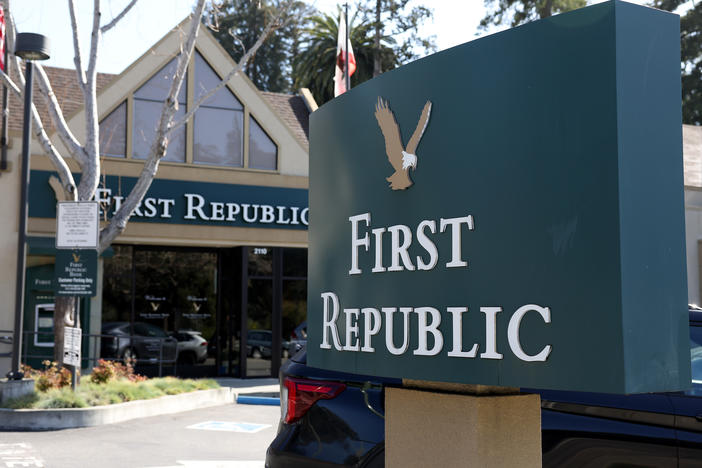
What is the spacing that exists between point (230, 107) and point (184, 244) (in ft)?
10.9

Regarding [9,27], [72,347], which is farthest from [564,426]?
[9,27]

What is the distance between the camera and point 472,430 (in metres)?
2.66

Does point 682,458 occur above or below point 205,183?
below

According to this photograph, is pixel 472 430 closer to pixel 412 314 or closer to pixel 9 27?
pixel 412 314

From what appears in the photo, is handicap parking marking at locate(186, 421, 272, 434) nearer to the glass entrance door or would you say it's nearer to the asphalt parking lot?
the asphalt parking lot

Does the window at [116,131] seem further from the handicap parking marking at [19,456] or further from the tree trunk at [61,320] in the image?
the handicap parking marking at [19,456]

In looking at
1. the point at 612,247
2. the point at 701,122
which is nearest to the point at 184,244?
the point at 612,247

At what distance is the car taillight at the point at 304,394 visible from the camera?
4473 mm

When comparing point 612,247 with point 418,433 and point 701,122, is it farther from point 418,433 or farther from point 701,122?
point 701,122

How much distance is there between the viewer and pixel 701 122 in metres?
40.0

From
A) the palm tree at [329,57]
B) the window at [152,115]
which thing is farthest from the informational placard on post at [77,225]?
the palm tree at [329,57]

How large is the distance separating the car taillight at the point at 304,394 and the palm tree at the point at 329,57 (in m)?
32.0

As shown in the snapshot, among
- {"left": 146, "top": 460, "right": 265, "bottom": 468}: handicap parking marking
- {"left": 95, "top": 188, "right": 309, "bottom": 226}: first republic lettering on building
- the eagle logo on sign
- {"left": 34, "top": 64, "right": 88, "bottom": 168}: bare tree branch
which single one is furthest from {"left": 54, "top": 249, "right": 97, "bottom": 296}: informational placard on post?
the eagle logo on sign

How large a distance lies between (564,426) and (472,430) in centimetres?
148
